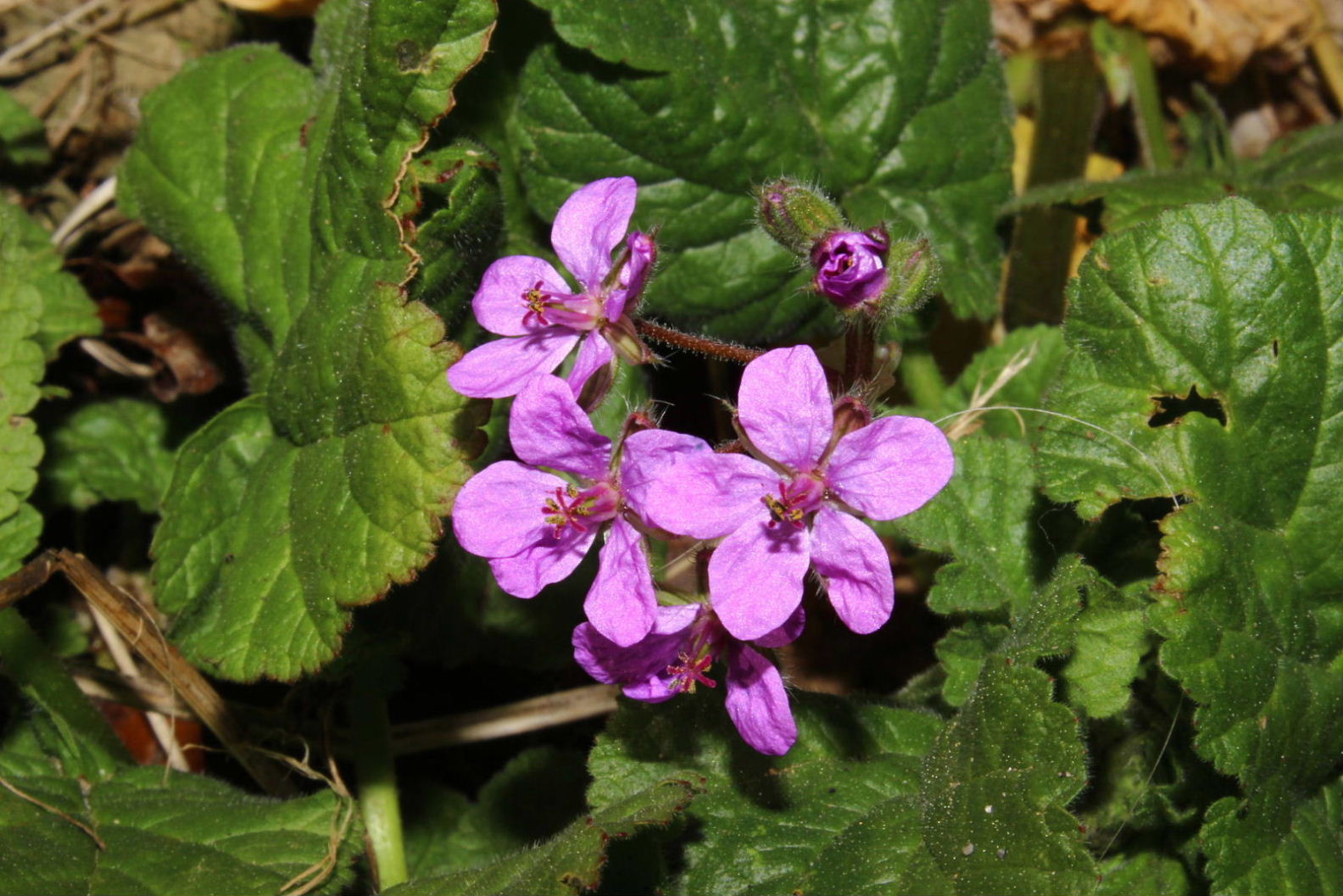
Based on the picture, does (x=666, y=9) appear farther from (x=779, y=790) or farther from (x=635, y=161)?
(x=779, y=790)

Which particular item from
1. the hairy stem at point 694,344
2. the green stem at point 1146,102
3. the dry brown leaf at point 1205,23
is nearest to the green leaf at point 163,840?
the hairy stem at point 694,344

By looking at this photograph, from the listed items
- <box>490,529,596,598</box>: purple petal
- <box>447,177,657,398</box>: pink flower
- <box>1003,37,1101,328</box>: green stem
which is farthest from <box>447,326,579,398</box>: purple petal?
<box>1003,37,1101,328</box>: green stem

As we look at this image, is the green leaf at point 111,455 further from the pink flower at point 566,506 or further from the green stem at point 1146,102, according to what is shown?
the green stem at point 1146,102

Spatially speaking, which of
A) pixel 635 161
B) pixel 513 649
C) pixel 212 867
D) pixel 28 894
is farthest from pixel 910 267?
pixel 28 894

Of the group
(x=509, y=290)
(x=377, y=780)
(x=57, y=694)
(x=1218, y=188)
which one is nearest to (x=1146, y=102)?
(x=1218, y=188)

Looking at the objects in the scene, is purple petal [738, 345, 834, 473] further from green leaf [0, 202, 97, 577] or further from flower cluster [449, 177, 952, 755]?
green leaf [0, 202, 97, 577]

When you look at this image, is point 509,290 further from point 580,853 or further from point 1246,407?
point 1246,407
